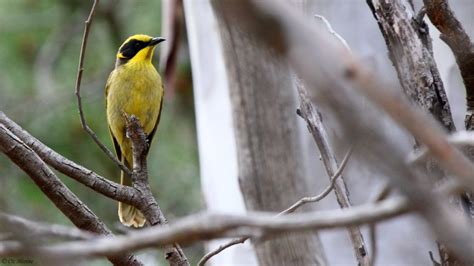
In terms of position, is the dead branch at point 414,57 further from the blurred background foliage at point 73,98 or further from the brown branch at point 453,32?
the blurred background foliage at point 73,98

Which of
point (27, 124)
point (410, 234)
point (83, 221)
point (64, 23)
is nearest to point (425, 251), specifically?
point (410, 234)

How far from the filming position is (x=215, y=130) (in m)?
5.05

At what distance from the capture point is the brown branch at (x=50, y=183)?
2111mm

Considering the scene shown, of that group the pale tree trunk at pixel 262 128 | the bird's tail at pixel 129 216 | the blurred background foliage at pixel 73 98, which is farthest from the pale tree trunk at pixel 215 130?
the bird's tail at pixel 129 216

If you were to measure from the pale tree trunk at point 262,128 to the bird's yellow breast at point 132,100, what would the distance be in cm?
49

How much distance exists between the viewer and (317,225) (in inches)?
35.9

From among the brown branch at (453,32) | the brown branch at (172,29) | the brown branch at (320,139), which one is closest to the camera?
the brown branch at (172,29)

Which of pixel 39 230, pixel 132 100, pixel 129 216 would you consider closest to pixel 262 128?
pixel 132 100

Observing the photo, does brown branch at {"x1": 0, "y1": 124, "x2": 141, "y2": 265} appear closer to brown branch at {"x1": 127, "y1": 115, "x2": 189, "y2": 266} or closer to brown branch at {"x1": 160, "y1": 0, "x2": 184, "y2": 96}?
brown branch at {"x1": 127, "y1": 115, "x2": 189, "y2": 266}

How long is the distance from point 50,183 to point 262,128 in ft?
8.16

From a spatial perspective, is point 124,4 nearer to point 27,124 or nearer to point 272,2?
point 27,124

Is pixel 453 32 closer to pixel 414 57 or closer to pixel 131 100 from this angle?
pixel 414 57

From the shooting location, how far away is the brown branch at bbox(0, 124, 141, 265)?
2.11 m

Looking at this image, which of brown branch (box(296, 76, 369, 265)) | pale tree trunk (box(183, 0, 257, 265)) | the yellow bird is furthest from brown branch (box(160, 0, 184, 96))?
pale tree trunk (box(183, 0, 257, 265))
